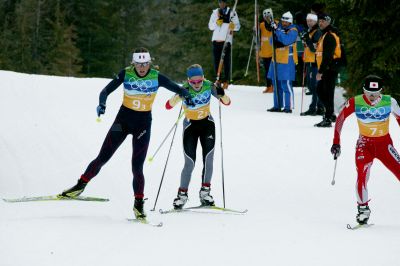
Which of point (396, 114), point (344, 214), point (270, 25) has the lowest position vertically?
point (344, 214)

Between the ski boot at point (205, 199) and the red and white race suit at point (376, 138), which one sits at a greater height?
the red and white race suit at point (376, 138)

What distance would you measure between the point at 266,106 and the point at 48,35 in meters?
36.9

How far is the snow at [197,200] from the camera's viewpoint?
6824mm

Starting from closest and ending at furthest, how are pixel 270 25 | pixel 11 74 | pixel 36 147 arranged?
pixel 36 147, pixel 270 25, pixel 11 74

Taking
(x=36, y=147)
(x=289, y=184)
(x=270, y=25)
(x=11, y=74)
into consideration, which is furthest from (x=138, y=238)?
(x=11, y=74)

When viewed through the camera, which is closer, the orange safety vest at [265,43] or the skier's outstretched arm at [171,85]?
the skier's outstretched arm at [171,85]

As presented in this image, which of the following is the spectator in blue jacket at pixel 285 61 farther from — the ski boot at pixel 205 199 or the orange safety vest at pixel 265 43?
the ski boot at pixel 205 199

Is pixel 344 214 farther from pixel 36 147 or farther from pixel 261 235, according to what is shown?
pixel 36 147

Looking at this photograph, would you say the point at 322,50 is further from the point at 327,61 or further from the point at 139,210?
Answer: the point at 139,210

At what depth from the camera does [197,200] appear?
9438mm

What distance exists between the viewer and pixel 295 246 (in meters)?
7.22

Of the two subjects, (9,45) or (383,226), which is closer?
(383,226)

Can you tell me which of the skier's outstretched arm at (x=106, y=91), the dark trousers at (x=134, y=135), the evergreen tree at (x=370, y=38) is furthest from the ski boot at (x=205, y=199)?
the evergreen tree at (x=370, y=38)

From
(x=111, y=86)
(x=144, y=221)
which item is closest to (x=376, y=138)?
(x=144, y=221)
